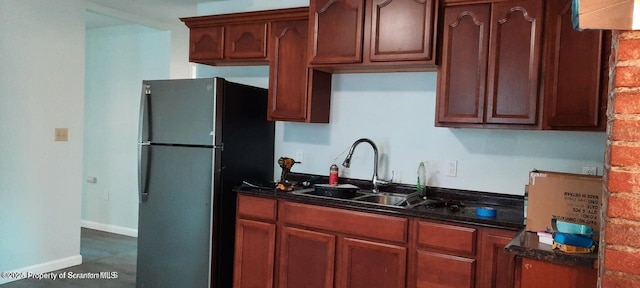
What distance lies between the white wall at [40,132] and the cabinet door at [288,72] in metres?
1.81

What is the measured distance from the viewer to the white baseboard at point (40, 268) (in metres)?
3.51

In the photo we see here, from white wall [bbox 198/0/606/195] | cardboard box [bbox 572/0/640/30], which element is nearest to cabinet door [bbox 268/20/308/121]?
white wall [bbox 198/0/606/195]

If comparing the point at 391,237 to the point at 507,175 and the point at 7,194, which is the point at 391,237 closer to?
the point at 507,175

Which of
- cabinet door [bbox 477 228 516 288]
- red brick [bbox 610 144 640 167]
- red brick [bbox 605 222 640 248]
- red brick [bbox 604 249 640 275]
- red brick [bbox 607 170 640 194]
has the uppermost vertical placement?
red brick [bbox 610 144 640 167]

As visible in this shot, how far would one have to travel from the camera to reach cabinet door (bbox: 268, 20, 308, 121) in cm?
317

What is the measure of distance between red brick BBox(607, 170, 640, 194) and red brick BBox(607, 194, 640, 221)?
2cm

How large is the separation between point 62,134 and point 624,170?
152 inches

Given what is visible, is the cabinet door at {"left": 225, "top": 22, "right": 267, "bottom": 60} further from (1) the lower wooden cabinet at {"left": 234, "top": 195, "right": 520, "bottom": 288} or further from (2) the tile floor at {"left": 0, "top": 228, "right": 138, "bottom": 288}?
(2) the tile floor at {"left": 0, "top": 228, "right": 138, "bottom": 288}

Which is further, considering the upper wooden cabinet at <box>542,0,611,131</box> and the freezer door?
the freezer door

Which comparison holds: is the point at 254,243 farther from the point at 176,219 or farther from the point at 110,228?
the point at 110,228

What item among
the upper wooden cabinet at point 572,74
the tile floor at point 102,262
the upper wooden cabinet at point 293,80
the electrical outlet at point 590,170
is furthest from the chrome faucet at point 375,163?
the tile floor at point 102,262

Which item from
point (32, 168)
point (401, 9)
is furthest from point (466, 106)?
point (32, 168)

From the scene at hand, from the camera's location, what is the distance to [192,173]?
3.10 meters

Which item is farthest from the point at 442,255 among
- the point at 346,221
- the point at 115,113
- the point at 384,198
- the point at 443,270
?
the point at 115,113
